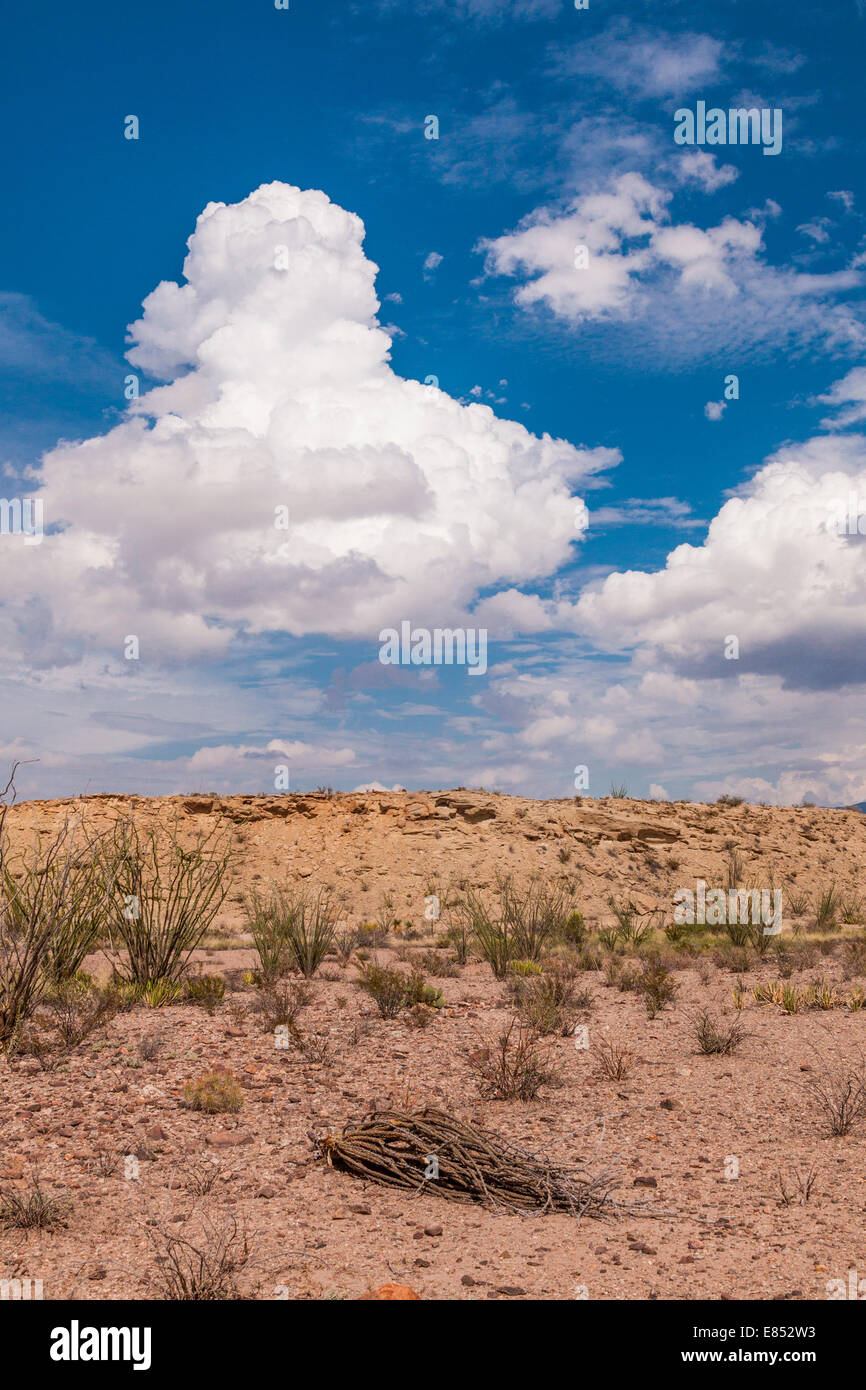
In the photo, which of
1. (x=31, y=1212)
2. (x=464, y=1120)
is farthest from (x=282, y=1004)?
(x=31, y=1212)

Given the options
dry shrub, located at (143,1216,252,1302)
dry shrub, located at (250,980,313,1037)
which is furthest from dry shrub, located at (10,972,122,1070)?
dry shrub, located at (143,1216,252,1302)

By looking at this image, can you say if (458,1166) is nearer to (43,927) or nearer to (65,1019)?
(65,1019)

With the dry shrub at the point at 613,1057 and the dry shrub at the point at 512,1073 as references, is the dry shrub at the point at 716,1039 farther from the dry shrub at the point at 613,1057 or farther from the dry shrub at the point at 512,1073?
the dry shrub at the point at 512,1073

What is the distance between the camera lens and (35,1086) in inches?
289

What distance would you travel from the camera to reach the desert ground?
15.4 feet

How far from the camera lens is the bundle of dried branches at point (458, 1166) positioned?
18.7 feet

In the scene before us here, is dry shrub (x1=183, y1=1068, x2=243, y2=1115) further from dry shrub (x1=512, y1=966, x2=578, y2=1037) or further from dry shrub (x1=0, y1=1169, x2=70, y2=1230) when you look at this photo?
dry shrub (x1=512, y1=966, x2=578, y2=1037)

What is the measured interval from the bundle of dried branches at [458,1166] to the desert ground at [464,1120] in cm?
9

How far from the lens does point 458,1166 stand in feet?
19.6

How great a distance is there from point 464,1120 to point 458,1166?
3.62 feet

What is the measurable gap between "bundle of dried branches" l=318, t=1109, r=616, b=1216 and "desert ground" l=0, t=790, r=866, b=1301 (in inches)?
3.5

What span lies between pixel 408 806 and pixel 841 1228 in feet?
95.9
